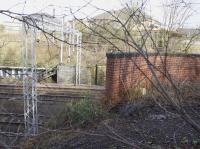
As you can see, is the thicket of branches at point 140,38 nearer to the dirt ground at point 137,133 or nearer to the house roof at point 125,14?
the house roof at point 125,14

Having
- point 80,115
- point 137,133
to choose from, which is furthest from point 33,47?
point 137,133

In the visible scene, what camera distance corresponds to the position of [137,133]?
700cm

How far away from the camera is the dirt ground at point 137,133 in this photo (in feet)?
20.3

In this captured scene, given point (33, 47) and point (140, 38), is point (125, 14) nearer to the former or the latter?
point (140, 38)

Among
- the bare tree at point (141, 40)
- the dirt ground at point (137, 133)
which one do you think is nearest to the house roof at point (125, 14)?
the bare tree at point (141, 40)

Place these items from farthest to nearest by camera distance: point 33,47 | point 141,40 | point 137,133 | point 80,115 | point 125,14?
point 33,47 → point 80,115 → point 137,133 → point 125,14 → point 141,40

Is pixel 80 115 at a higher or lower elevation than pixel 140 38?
lower

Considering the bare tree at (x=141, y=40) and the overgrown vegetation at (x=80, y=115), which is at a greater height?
the bare tree at (x=141, y=40)

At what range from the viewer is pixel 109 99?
10.6 m

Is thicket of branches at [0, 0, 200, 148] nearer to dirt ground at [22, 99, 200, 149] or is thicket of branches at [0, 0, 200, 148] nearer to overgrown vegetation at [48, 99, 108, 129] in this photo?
dirt ground at [22, 99, 200, 149]

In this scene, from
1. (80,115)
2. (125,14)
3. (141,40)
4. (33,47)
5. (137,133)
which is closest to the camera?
(141,40)

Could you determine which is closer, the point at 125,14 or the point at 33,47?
the point at 125,14

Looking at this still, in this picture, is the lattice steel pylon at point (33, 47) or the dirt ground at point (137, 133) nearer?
the lattice steel pylon at point (33, 47)

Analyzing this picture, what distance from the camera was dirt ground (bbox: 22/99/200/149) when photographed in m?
6.18
